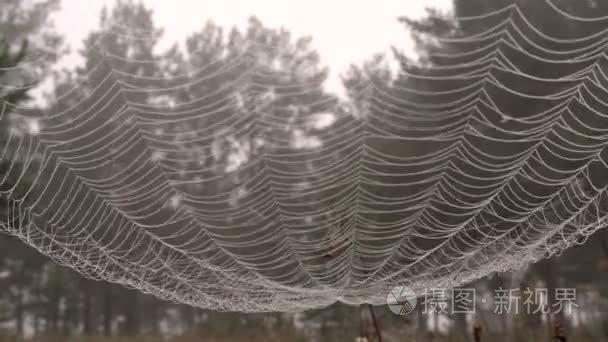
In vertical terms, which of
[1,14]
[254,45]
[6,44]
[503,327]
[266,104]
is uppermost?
[1,14]

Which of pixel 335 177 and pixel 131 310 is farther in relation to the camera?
pixel 131 310

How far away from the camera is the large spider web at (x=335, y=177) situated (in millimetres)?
5754

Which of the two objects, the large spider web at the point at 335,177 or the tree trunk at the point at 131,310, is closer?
the large spider web at the point at 335,177

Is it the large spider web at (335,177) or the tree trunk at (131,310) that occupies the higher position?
the large spider web at (335,177)

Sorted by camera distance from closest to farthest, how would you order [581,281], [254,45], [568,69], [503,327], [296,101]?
[254,45], [296,101], [568,69], [503,327], [581,281]

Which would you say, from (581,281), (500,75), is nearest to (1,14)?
(500,75)

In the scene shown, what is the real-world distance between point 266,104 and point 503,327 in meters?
8.07

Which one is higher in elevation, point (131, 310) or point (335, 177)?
point (335, 177)

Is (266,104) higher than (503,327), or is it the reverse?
(266,104)

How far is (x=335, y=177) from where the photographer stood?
22.4 ft

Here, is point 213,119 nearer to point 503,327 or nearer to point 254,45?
point 254,45

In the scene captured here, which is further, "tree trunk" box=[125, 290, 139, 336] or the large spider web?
"tree trunk" box=[125, 290, 139, 336]

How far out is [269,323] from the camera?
15.1 m

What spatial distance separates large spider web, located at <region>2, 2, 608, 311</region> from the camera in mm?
5754
